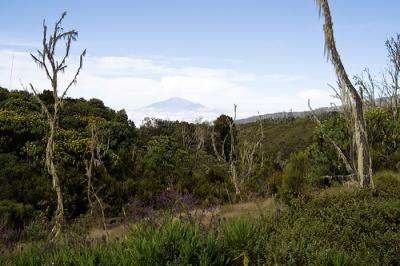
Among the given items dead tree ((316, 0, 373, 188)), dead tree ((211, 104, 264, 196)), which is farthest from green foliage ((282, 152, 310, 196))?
dead tree ((211, 104, 264, 196))

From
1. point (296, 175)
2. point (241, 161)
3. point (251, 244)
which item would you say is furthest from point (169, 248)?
point (241, 161)

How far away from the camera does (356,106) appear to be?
36.3 feet

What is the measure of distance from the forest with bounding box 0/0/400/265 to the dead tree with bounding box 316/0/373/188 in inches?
0.9

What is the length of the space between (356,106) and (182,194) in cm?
468

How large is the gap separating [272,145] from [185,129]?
15.3m

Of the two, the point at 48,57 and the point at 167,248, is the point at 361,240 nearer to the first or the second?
the point at 167,248

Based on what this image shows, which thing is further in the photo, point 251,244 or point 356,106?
point 356,106

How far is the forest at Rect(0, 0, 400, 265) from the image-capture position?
5375 millimetres

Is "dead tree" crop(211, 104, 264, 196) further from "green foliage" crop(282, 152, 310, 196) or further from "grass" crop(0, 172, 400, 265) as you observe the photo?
"grass" crop(0, 172, 400, 265)

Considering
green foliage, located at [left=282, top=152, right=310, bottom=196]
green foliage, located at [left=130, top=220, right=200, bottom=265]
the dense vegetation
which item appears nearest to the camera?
green foliage, located at [left=130, top=220, right=200, bottom=265]

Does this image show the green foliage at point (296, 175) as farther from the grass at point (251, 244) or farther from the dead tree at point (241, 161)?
the dead tree at point (241, 161)

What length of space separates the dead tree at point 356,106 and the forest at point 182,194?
2cm

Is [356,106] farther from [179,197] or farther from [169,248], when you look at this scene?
[169,248]

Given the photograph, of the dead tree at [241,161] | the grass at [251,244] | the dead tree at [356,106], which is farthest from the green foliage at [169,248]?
the dead tree at [241,161]
